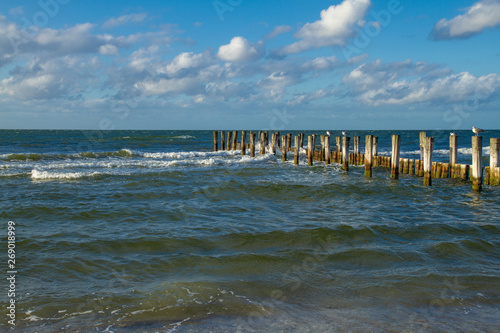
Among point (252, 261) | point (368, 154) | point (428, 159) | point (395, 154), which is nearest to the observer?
point (252, 261)

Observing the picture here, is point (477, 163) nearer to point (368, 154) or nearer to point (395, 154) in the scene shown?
point (395, 154)

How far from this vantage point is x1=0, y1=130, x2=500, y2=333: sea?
4.76 meters

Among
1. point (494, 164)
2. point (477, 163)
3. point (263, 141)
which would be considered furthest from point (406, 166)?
point (263, 141)

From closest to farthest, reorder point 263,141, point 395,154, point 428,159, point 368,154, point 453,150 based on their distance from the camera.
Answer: point 428,159 < point 453,150 < point 395,154 < point 368,154 < point 263,141

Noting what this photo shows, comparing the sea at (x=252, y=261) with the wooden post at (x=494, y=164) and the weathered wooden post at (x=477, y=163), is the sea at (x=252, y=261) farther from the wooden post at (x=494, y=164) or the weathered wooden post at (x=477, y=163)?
the wooden post at (x=494, y=164)

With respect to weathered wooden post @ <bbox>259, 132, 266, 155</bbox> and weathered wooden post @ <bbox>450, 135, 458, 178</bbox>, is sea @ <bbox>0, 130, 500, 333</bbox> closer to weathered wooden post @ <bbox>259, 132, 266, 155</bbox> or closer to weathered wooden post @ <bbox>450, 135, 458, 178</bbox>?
weathered wooden post @ <bbox>450, 135, 458, 178</bbox>

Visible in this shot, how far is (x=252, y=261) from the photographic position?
6711mm

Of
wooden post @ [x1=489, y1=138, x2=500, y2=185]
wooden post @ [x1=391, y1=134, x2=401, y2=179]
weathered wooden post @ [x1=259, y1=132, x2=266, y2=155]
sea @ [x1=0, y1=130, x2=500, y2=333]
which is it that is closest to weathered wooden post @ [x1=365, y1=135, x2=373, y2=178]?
wooden post @ [x1=391, y1=134, x2=401, y2=179]

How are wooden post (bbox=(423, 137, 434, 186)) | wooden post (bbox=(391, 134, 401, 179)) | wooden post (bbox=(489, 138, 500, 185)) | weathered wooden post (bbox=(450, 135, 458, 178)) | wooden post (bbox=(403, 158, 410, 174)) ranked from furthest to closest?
wooden post (bbox=(403, 158, 410, 174)) → wooden post (bbox=(391, 134, 401, 179)) → weathered wooden post (bbox=(450, 135, 458, 178)) → wooden post (bbox=(423, 137, 434, 186)) → wooden post (bbox=(489, 138, 500, 185))

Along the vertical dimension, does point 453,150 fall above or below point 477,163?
above

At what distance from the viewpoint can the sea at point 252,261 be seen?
4.76m

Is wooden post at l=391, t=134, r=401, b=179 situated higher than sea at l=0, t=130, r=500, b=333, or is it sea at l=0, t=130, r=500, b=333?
wooden post at l=391, t=134, r=401, b=179

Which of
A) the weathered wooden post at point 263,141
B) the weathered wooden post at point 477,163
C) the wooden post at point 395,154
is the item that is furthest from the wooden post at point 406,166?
the weathered wooden post at point 263,141

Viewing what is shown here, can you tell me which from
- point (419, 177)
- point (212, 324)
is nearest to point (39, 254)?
point (212, 324)
